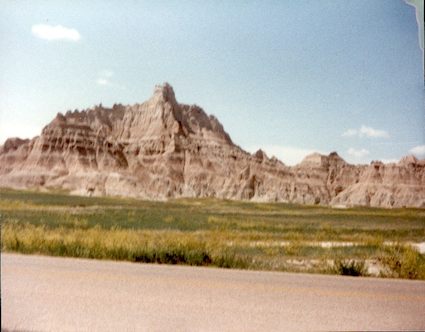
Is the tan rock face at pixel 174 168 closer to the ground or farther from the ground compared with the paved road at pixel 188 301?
farther from the ground

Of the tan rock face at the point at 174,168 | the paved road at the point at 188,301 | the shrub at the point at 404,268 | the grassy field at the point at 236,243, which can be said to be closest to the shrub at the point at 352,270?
the grassy field at the point at 236,243

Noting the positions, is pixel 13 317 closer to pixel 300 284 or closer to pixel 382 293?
pixel 300 284

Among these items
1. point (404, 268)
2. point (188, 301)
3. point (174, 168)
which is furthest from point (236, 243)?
point (174, 168)

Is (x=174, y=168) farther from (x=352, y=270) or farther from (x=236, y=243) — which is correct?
(x=352, y=270)

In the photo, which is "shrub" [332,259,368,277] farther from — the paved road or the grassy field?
the paved road

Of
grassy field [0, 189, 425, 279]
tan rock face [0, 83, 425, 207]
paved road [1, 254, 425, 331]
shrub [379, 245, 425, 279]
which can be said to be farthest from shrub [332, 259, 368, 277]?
tan rock face [0, 83, 425, 207]

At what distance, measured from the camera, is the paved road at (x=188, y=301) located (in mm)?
4645

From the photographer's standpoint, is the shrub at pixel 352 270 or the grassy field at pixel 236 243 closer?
the shrub at pixel 352 270

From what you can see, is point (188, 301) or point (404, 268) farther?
point (404, 268)

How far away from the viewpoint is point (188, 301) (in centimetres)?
523

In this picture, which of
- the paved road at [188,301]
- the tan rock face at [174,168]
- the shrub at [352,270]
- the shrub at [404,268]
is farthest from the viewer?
the tan rock face at [174,168]

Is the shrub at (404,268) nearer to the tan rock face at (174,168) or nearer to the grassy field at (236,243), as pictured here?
the grassy field at (236,243)

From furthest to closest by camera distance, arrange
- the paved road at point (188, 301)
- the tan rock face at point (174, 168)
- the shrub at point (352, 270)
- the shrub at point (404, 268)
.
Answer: the tan rock face at point (174, 168)
the shrub at point (404, 268)
the shrub at point (352, 270)
the paved road at point (188, 301)

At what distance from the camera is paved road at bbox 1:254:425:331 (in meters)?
4.64
